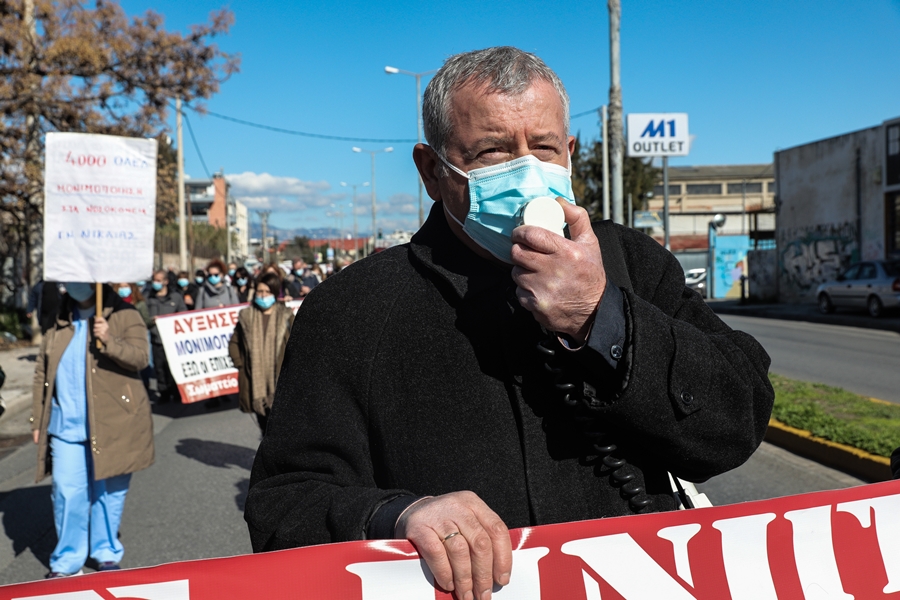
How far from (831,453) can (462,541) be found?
21.5 ft

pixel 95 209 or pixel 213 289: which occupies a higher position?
pixel 95 209

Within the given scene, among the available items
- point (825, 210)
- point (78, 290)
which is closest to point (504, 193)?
point (78, 290)

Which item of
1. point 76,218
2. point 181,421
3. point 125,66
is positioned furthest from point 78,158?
Answer: point 125,66

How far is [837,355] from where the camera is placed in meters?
14.7

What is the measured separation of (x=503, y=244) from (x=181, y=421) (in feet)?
31.7

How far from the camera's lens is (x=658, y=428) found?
4.59 feet

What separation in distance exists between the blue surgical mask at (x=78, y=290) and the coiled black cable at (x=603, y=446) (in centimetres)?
451

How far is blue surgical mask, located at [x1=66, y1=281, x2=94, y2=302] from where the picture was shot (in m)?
5.19

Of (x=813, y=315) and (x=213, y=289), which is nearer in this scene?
(x=213, y=289)

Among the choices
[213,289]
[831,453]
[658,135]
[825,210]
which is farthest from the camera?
[825,210]

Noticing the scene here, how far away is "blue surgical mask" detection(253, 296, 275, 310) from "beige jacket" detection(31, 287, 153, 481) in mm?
2026

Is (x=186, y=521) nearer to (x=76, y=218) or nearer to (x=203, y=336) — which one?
(x=76, y=218)

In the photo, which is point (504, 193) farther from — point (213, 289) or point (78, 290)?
point (213, 289)

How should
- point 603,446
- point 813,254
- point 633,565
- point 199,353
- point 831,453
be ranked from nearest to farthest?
point 603,446
point 633,565
point 831,453
point 199,353
point 813,254
